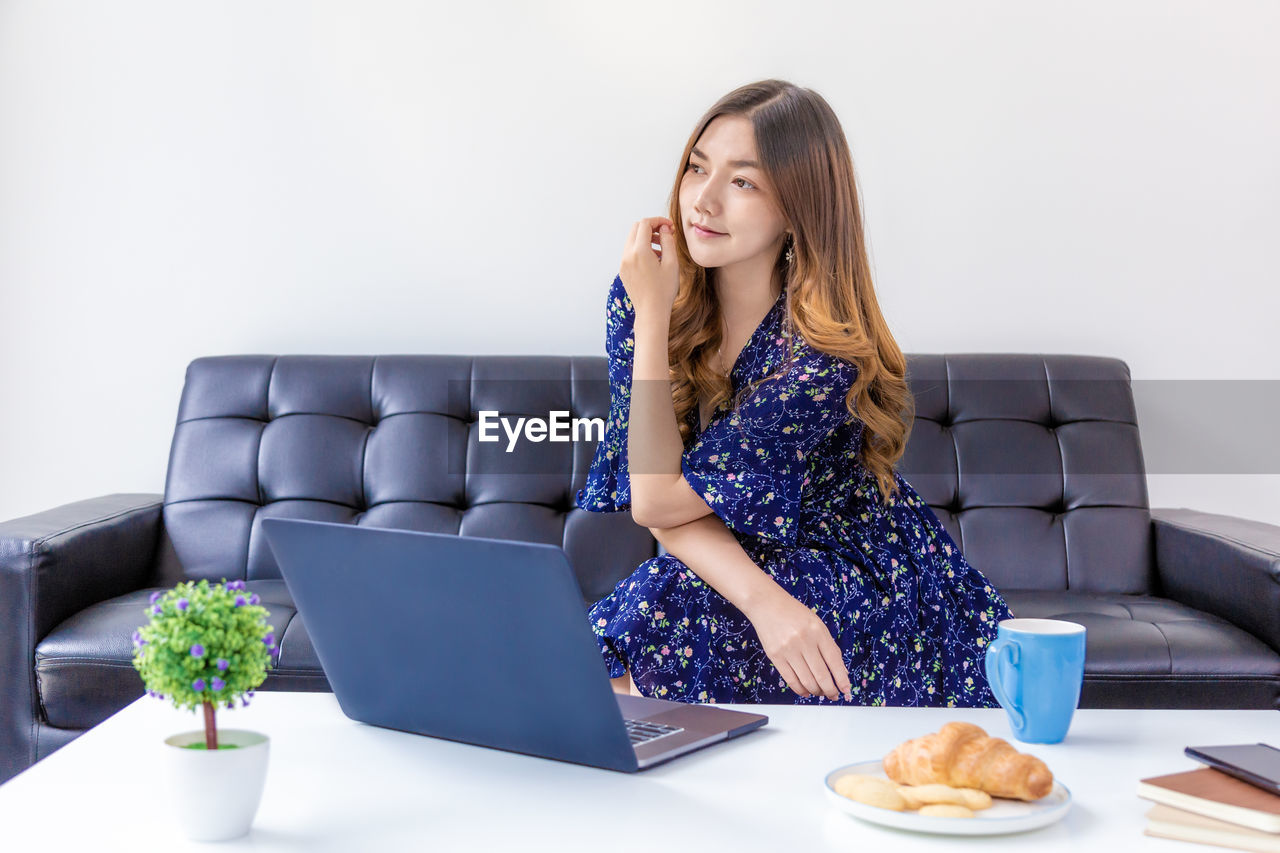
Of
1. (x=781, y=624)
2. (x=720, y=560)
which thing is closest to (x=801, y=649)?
(x=781, y=624)

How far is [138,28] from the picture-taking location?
2.56m

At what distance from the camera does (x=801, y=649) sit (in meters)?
1.26

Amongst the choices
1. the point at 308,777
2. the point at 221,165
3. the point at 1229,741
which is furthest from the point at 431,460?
the point at 1229,741

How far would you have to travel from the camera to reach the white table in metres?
0.73

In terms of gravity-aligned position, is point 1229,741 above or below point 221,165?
below

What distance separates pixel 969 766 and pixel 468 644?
14.5 inches

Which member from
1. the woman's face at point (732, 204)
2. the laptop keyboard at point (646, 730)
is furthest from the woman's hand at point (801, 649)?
the woman's face at point (732, 204)

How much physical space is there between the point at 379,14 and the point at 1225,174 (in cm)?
195

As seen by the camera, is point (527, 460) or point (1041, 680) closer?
point (1041, 680)

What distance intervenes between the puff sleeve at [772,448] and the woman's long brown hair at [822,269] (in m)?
0.03

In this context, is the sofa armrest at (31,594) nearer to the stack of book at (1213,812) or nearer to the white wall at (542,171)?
the white wall at (542,171)

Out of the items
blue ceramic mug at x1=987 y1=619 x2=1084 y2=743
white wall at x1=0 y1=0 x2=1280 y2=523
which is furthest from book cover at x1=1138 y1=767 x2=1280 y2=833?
white wall at x1=0 y1=0 x2=1280 y2=523

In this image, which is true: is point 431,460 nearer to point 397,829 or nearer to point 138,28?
point 138,28

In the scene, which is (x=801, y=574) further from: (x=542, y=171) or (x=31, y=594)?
(x=542, y=171)
